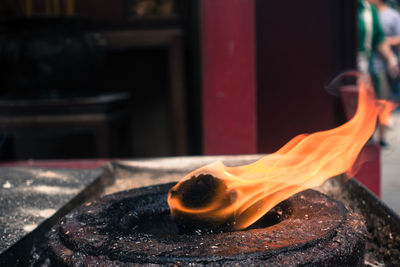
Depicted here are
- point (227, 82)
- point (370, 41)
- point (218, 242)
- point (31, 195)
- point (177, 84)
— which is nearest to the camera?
point (218, 242)

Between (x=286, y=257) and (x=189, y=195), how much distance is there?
0.31 m

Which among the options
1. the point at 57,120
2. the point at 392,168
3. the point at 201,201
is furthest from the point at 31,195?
the point at 392,168

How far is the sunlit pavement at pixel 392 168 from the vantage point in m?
3.99

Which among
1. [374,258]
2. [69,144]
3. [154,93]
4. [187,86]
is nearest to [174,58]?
[187,86]

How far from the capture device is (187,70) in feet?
13.7

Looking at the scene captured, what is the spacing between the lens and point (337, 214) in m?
1.08

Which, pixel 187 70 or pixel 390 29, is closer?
pixel 187 70

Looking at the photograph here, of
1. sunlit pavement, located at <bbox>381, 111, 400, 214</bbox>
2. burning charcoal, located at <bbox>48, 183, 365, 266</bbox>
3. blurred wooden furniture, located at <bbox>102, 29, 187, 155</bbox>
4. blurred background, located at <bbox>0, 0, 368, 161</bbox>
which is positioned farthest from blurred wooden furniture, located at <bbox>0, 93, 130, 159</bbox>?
burning charcoal, located at <bbox>48, 183, 365, 266</bbox>

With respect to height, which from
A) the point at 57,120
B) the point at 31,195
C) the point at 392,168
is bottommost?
the point at 392,168

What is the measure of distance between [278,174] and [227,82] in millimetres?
1634

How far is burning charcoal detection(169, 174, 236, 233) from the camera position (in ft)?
3.60

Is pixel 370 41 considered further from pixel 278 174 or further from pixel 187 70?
pixel 278 174

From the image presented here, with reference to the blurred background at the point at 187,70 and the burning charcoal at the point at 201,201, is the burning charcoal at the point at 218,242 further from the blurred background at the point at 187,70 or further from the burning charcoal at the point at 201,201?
the blurred background at the point at 187,70

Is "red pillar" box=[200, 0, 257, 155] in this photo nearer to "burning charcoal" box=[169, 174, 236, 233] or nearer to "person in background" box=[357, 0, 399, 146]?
"burning charcoal" box=[169, 174, 236, 233]
